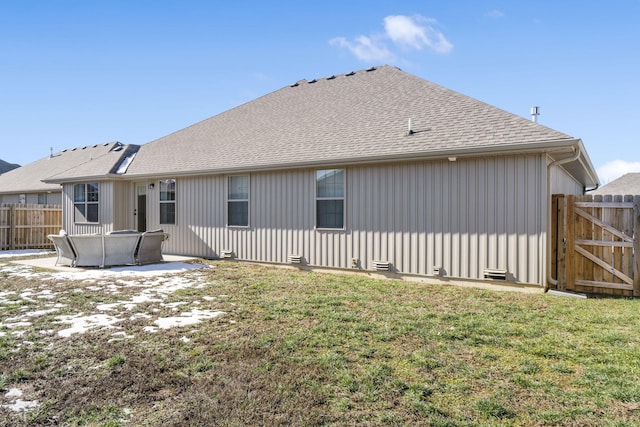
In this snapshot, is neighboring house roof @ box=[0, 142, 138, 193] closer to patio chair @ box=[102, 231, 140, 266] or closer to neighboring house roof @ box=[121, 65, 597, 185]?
neighboring house roof @ box=[121, 65, 597, 185]

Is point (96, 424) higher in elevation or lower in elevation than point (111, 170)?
lower

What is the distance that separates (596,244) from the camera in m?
7.19

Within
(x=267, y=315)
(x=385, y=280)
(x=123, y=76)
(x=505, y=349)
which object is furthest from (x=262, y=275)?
(x=123, y=76)

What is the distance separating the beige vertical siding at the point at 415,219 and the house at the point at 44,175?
33.3ft

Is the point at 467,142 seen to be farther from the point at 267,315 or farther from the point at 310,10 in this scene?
the point at 310,10

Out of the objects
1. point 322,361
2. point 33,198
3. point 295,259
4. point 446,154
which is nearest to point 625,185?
point 446,154

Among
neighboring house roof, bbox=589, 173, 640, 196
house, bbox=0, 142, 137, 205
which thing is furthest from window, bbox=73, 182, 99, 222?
neighboring house roof, bbox=589, 173, 640, 196

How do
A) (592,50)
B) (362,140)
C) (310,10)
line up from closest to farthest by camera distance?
(362,140) → (592,50) → (310,10)

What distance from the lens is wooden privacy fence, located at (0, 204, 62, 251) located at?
15031 millimetres

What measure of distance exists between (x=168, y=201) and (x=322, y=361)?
33.1 ft

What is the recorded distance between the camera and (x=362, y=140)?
9.01 m

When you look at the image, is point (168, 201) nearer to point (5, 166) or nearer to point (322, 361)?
point (322, 361)

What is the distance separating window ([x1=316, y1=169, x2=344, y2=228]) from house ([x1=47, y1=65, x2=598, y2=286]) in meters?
0.03

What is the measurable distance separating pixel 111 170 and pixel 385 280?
1015cm
